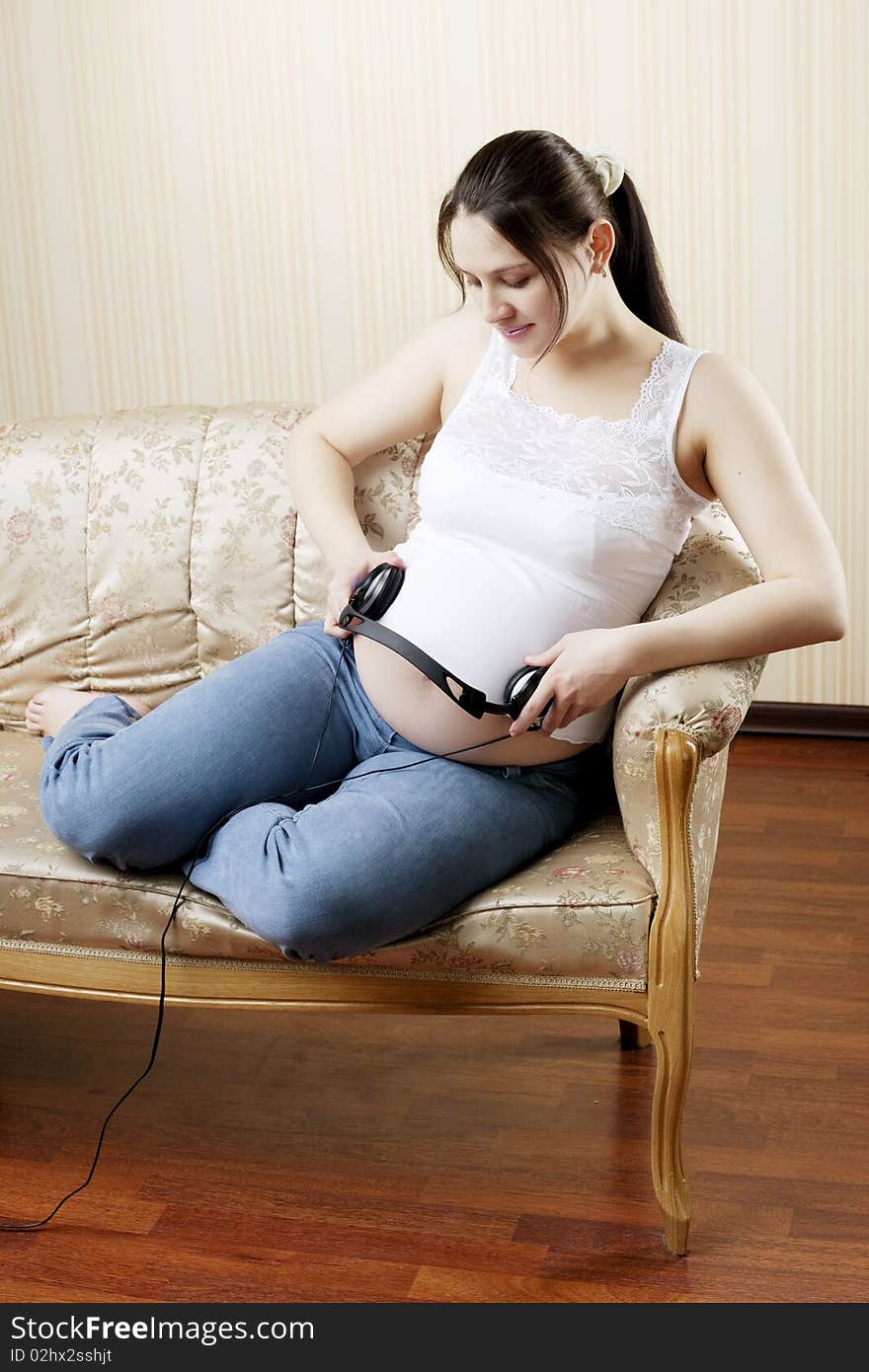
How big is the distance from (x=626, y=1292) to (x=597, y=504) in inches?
32.6

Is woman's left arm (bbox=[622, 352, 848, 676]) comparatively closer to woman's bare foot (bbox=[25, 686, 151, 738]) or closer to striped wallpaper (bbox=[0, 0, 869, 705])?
woman's bare foot (bbox=[25, 686, 151, 738])

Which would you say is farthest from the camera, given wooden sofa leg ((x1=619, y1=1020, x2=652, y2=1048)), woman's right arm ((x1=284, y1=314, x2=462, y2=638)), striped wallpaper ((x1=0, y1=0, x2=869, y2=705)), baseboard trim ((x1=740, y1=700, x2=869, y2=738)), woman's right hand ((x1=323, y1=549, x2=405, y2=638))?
baseboard trim ((x1=740, y1=700, x2=869, y2=738))

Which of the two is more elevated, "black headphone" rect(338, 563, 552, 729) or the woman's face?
the woman's face

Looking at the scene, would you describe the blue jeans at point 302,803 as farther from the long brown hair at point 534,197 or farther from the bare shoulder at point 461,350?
the long brown hair at point 534,197

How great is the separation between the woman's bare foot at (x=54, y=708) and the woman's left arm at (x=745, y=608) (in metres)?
0.63

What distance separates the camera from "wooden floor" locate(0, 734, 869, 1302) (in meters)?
1.51

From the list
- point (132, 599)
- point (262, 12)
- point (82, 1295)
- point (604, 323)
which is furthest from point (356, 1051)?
point (262, 12)

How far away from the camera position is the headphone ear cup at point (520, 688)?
1510 millimetres

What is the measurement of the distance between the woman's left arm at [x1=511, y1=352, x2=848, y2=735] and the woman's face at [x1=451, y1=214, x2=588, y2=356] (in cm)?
21

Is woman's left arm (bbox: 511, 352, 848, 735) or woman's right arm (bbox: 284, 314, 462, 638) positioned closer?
woman's left arm (bbox: 511, 352, 848, 735)

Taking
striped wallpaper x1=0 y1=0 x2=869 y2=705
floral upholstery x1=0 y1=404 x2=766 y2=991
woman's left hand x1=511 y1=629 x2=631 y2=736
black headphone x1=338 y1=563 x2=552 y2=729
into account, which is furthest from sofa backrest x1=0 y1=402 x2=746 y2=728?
striped wallpaper x1=0 y1=0 x2=869 y2=705

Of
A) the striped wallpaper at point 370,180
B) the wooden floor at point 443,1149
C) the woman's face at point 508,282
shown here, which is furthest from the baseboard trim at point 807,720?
the woman's face at point 508,282

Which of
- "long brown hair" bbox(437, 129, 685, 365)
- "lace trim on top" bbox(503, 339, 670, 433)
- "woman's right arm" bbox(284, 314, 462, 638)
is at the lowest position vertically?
"woman's right arm" bbox(284, 314, 462, 638)
